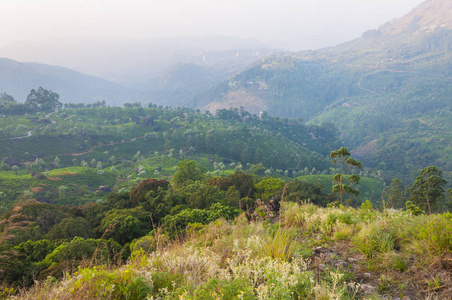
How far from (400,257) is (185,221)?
12.4m

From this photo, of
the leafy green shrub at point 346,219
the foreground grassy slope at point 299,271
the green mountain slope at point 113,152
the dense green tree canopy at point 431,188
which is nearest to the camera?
the foreground grassy slope at point 299,271

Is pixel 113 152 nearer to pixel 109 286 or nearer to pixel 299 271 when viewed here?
pixel 109 286

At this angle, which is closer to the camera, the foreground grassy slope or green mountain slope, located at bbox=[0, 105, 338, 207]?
the foreground grassy slope

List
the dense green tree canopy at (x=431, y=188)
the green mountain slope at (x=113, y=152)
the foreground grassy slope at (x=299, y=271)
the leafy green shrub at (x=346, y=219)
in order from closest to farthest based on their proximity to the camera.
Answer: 1. the foreground grassy slope at (x=299, y=271)
2. the leafy green shrub at (x=346, y=219)
3. the dense green tree canopy at (x=431, y=188)
4. the green mountain slope at (x=113, y=152)

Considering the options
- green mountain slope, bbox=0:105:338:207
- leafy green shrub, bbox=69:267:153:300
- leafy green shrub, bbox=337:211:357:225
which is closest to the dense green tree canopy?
leafy green shrub, bbox=337:211:357:225

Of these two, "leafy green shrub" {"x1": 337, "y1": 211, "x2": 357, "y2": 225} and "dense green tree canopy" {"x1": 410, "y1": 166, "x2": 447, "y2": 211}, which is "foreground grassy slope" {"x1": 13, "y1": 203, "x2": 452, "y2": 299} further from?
"dense green tree canopy" {"x1": 410, "y1": 166, "x2": 447, "y2": 211}

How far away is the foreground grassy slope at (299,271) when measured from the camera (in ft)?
11.0

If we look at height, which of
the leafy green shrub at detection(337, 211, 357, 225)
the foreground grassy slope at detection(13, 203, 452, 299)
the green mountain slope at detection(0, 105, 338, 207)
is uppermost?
the foreground grassy slope at detection(13, 203, 452, 299)

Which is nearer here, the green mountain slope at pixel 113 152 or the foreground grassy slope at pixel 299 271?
the foreground grassy slope at pixel 299 271

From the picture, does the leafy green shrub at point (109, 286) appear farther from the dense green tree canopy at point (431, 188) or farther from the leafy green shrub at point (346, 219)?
the dense green tree canopy at point (431, 188)

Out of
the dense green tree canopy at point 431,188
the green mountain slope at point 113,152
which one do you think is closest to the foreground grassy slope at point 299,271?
the dense green tree canopy at point 431,188

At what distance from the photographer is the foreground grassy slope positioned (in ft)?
11.0

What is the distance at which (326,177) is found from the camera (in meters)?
72.7

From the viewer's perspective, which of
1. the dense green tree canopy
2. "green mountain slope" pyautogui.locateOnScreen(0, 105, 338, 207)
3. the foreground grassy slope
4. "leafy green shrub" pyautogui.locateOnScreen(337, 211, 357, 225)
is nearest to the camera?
the foreground grassy slope
